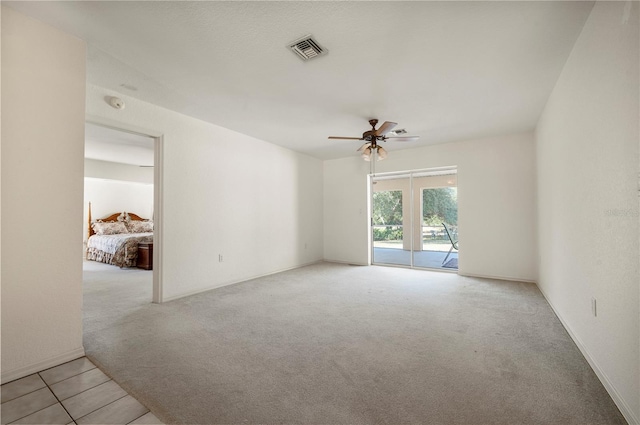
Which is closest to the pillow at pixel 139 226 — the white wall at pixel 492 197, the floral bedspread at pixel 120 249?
the floral bedspread at pixel 120 249

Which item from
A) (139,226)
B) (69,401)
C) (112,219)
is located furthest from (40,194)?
(112,219)

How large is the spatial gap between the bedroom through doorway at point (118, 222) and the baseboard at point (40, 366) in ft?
3.32

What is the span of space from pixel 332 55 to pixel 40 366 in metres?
3.24

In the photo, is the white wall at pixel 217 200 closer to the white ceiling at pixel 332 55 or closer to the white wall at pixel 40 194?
the white ceiling at pixel 332 55

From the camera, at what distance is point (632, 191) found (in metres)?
1.41

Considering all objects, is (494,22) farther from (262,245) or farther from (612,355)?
(262,245)

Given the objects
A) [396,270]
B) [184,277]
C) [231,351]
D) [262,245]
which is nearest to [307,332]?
[231,351]

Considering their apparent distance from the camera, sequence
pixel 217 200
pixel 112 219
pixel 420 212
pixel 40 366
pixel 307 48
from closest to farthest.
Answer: pixel 40 366
pixel 307 48
pixel 217 200
pixel 420 212
pixel 112 219

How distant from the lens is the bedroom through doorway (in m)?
3.58

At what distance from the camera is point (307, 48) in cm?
225

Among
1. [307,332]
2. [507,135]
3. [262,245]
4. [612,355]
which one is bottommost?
[307,332]

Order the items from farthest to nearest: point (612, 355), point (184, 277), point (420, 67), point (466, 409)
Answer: point (184, 277) < point (420, 67) < point (612, 355) < point (466, 409)

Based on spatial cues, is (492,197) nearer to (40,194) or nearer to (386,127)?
(386,127)

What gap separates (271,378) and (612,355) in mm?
2127
